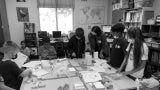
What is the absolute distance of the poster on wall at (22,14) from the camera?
17.4 ft

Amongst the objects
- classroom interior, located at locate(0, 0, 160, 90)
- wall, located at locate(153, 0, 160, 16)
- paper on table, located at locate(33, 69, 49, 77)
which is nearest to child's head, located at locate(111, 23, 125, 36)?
paper on table, located at locate(33, 69, 49, 77)

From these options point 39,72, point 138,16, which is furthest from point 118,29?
point 138,16

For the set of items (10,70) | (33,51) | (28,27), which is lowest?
(33,51)

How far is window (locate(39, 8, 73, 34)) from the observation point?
5.72m

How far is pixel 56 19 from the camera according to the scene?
5848 millimetres

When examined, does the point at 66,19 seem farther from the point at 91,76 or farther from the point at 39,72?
the point at 91,76

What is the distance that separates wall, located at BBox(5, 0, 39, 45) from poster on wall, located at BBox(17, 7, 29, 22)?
0.12 meters

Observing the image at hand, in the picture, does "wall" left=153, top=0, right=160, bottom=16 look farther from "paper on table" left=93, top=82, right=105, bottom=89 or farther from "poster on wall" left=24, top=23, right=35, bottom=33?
"poster on wall" left=24, top=23, right=35, bottom=33

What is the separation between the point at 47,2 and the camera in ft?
17.9

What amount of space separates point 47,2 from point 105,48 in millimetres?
3540

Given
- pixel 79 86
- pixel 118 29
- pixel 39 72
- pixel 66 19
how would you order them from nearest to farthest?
pixel 79 86, pixel 39 72, pixel 118 29, pixel 66 19

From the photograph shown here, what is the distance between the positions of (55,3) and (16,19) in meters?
1.71

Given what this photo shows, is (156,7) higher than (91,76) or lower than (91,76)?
higher

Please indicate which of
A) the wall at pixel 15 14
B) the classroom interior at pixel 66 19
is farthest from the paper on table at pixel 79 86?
the wall at pixel 15 14
